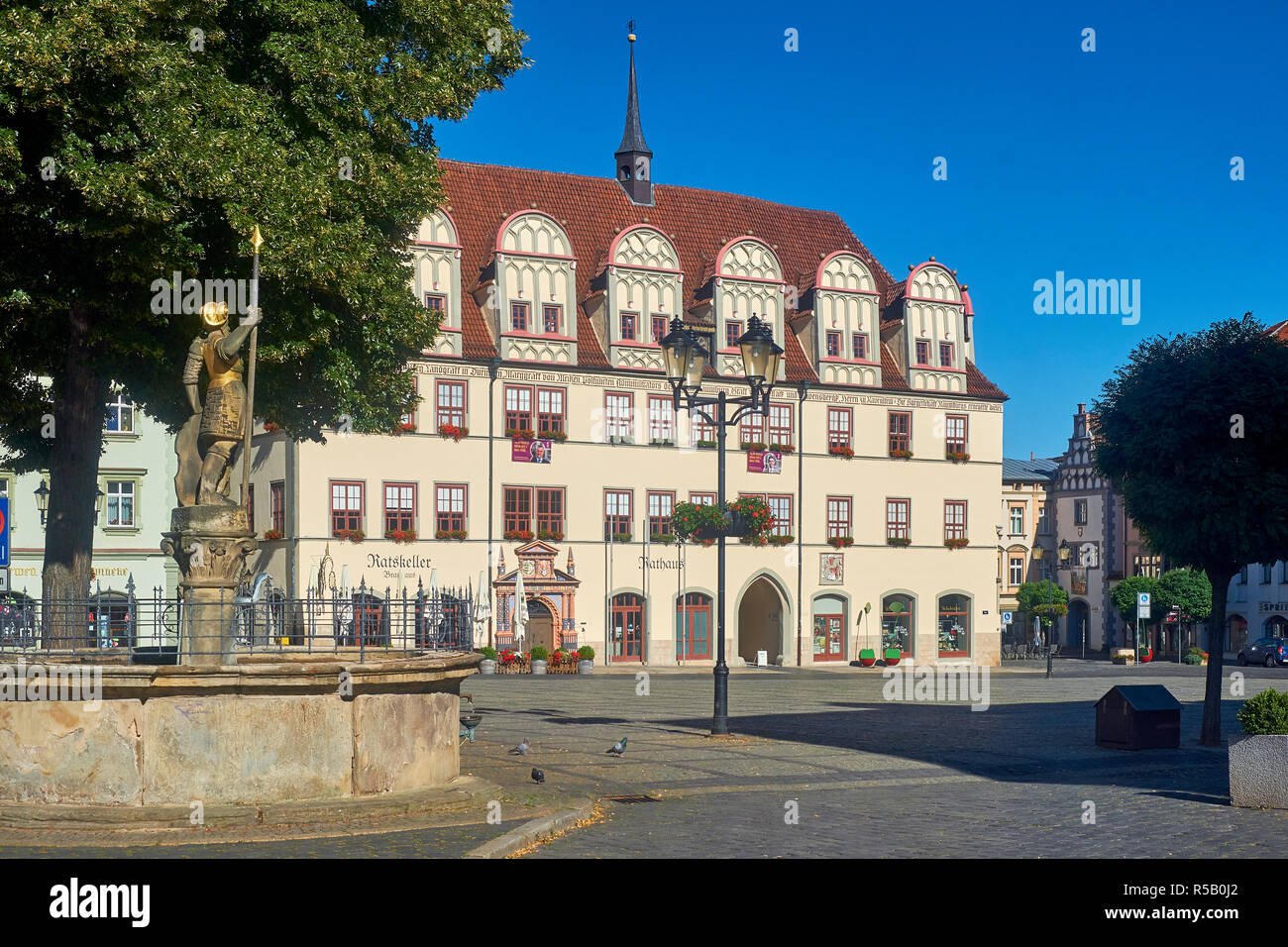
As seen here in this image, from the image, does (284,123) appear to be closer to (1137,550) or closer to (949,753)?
(949,753)

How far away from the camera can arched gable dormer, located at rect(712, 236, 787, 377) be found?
53.2 metres

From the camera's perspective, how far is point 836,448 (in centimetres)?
5494

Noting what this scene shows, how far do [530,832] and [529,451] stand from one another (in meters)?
37.6

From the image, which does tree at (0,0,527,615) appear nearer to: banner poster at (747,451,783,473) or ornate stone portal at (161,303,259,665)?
ornate stone portal at (161,303,259,665)

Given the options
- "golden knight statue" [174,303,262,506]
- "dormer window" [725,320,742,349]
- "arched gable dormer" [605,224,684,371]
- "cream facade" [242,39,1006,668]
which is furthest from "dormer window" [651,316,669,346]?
"golden knight statue" [174,303,262,506]

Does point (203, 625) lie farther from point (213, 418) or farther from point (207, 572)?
point (213, 418)

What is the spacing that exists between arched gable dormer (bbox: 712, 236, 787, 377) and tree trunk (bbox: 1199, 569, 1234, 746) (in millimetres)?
31962

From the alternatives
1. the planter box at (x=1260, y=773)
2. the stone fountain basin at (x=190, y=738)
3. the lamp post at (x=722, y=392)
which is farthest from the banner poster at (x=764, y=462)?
the stone fountain basin at (x=190, y=738)

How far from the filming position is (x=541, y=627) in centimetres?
5003

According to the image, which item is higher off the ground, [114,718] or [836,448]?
[836,448]

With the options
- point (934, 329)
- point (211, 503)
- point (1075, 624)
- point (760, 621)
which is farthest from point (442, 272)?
point (1075, 624)

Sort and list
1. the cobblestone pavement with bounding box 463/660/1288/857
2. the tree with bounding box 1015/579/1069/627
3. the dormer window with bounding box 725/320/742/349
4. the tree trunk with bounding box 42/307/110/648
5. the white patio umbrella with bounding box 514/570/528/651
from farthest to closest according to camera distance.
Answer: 1. the tree with bounding box 1015/579/1069/627
2. the dormer window with bounding box 725/320/742/349
3. the white patio umbrella with bounding box 514/570/528/651
4. the tree trunk with bounding box 42/307/110/648
5. the cobblestone pavement with bounding box 463/660/1288/857
